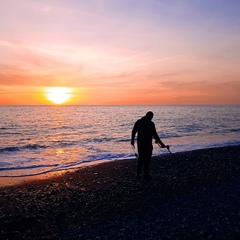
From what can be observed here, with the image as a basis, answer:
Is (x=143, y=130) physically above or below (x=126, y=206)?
above

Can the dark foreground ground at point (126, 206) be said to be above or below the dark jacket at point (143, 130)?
below

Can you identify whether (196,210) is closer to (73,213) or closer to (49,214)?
(73,213)

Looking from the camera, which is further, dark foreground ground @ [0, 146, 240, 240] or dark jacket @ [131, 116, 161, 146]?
dark jacket @ [131, 116, 161, 146]

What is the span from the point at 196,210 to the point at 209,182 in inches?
137

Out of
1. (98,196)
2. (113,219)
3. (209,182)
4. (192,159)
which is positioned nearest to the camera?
(113,219)

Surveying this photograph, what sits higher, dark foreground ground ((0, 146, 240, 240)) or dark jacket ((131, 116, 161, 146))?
dark jacket ((131, 116, 161, 146))

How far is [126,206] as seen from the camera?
26.0ft

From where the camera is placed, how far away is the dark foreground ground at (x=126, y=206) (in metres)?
6.18

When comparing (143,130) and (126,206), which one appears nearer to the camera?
(126,206)

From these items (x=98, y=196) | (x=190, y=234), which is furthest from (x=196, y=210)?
(x=98, y=196)

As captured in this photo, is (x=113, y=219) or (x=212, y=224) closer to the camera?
(x=212, y=224)

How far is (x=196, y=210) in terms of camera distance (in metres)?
7.30

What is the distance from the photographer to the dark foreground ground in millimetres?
6180

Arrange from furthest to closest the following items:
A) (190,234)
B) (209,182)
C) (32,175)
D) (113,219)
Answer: (32,175), (209,182), (113,219), (190,234)
